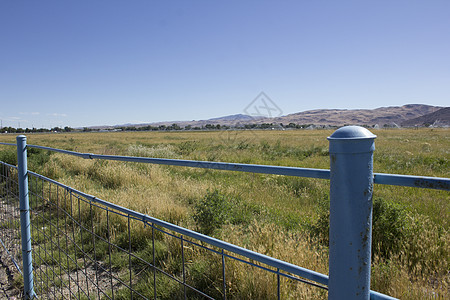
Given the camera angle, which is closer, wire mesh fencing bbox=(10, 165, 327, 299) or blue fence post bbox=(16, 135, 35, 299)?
wire mesh fencing bbox=(10, 165, 327, 299)

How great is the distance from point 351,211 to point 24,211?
344 cm

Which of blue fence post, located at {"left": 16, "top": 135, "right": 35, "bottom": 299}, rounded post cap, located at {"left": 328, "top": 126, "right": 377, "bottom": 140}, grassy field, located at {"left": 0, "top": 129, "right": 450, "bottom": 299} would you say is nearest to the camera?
rounded post cap, located at {"left": 328, "top": 126, "right": 377, "bottom": 140}

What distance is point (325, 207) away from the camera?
5117 mm

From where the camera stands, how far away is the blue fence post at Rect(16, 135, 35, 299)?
2.98 metres

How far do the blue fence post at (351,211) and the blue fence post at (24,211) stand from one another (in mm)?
3218

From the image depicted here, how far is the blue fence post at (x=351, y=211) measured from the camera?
2.44 ft

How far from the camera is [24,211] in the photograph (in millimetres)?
3080

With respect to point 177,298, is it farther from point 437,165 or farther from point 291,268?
point 437,165

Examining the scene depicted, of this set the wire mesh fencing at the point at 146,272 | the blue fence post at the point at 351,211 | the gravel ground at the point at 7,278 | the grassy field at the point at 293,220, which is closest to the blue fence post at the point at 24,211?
the wire mesh fencing at the point at 146,272

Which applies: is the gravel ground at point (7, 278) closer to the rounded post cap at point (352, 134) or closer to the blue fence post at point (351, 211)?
the blue fence post at point (351, 211)

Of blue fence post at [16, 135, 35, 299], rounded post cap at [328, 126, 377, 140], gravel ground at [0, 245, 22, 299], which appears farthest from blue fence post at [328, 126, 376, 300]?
gravel ground at [0, 245, 22, 299]

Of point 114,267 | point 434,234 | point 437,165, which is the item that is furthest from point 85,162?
point 437,165

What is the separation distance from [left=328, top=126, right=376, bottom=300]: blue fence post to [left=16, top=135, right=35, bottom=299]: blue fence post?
3.22 meters

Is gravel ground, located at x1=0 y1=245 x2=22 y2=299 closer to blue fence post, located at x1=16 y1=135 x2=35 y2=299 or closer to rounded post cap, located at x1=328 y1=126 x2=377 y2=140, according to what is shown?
blue fence post, located at x1=16 y1=135 x2=35 y2=299
